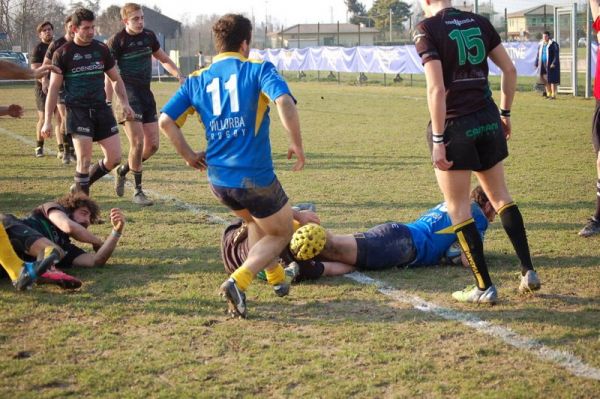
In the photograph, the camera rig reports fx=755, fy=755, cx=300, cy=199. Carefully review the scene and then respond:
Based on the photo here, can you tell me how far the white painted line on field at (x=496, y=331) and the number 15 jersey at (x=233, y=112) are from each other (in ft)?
4.66

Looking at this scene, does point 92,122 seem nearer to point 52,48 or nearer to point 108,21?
point 52,48

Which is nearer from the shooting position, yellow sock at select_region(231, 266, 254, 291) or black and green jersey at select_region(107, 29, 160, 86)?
yellow sock at select_region(231, 266, 254, 291)

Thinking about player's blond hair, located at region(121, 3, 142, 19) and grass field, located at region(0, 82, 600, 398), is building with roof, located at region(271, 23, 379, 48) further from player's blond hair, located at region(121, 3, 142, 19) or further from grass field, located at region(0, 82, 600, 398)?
grass field, located at region(0, 82, 600, 398)

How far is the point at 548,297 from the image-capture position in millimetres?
5551

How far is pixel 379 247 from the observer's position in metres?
6.24

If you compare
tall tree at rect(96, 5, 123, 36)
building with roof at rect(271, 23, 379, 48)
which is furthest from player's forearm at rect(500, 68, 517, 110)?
tall tree at rect(96, 5, 123, 36)

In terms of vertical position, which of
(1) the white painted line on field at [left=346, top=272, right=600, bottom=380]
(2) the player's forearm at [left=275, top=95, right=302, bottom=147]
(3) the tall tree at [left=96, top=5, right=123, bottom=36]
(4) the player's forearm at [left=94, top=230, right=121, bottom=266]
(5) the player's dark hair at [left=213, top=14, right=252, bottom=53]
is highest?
(3) the tall tree at [left=96, top=5, right=123, bottom=36]

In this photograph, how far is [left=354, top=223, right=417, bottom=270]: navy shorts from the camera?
6.24 meters

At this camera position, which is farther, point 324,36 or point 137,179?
point 324,36

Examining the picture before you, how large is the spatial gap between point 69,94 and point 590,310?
6.36 meters

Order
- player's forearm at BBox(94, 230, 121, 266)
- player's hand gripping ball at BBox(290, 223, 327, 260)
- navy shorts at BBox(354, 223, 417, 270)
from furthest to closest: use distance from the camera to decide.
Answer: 1. player's forearm at BBox(94, 230, 121, 266)
2. navy shorts at BBox(354, 223, 417, 270)
3. player's hand gripping ball at BBox(290, 223, 327, 260)

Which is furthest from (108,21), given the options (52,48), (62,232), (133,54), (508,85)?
(508,85)

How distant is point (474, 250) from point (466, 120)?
0.93m

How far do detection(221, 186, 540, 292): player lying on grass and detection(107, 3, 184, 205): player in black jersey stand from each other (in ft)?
12.4
